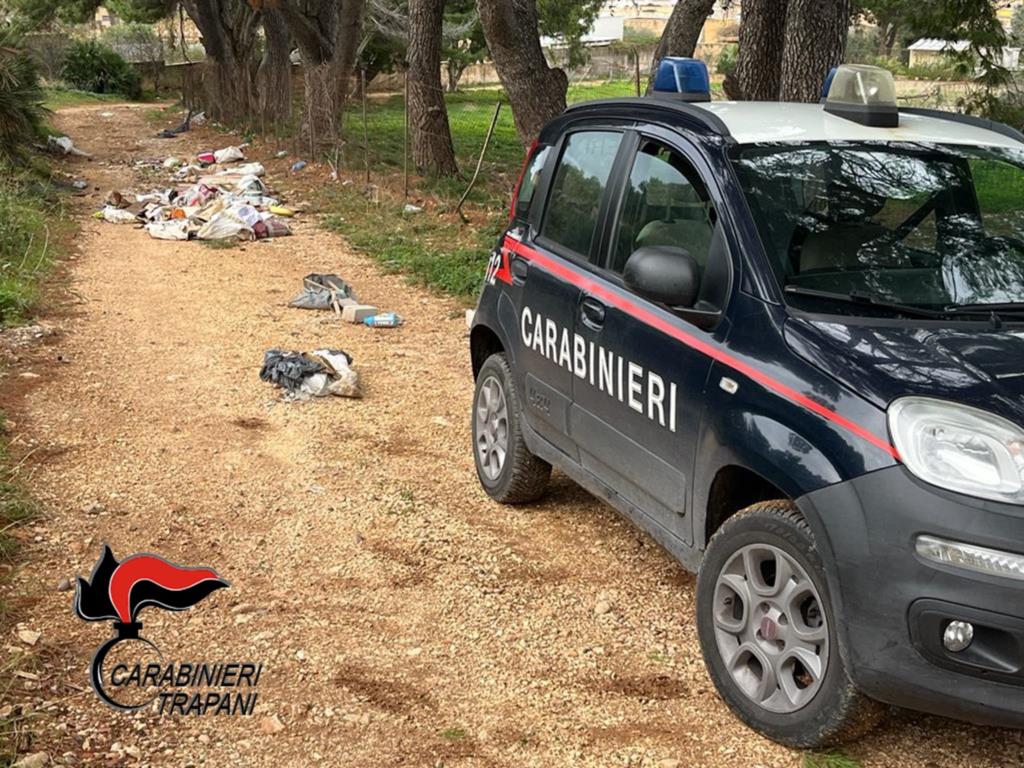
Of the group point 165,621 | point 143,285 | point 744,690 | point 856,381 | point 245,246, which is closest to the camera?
point 856,381

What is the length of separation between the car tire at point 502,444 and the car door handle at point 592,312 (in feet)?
2.65

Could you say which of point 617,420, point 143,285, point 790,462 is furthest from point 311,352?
point 790,462

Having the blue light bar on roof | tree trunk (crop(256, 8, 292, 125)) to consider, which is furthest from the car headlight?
tree trunk (crop(256, 8, 292, 125))

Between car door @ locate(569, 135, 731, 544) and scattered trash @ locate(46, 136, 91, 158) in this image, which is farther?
scattered trash @ locate(46, 136, 91, 158)

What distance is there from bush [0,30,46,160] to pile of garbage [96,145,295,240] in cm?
171

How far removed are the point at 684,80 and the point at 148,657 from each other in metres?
3.07

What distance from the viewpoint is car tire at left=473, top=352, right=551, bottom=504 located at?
198 inches

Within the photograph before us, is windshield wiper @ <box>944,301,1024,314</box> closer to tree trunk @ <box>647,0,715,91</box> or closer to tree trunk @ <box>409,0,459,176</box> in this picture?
tree trunk @ <box>647,0,715,91</box>

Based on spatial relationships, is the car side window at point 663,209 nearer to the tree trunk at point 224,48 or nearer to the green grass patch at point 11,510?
the green grass patch at point 11,510

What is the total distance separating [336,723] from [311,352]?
4.70m

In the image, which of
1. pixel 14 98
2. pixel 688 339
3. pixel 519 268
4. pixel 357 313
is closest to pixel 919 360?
pixel 688 339

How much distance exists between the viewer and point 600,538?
496 cm

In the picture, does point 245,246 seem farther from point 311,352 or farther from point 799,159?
point 799,159

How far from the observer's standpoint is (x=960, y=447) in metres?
2.83
